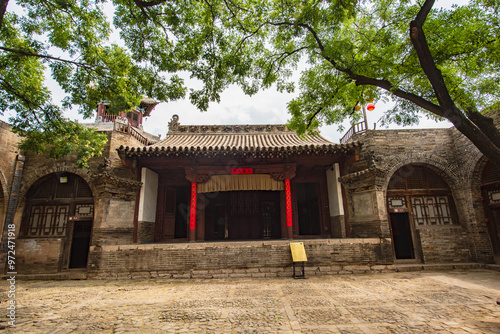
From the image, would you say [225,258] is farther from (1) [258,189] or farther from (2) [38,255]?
(2) [38,255]

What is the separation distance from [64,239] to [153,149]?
4.89 metres

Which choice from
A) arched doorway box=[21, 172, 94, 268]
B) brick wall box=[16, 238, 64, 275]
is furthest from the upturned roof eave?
brick wall box=[16, 238, 64, 275]

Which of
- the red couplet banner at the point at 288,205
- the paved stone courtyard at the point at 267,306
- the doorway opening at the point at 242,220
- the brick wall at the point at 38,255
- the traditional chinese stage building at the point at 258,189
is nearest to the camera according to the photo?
the paved stone courtyard at the point at 267,306

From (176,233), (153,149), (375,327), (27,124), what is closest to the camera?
(375,327)

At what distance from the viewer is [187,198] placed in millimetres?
10617

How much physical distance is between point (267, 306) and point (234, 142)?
735 cm

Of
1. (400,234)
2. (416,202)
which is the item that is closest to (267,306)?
(400,234)

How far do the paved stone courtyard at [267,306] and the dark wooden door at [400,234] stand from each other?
258cm

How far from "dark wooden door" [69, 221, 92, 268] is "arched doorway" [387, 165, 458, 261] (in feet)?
37.8

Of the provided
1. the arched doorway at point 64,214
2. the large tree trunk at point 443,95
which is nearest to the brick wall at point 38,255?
the arched doorway at point 64,214

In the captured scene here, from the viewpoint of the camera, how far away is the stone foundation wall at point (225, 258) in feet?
24.2

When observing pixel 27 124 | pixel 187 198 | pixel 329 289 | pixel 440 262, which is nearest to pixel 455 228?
pixel 440 262

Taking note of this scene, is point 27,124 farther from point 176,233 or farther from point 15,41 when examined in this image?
point 176,233

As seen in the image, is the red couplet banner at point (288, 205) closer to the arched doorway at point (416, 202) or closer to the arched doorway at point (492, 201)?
the arched doorway at point (416, 202)
